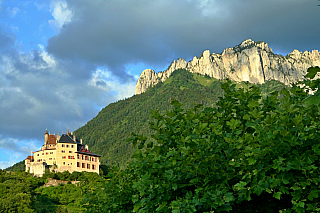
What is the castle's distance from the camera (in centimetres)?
11556

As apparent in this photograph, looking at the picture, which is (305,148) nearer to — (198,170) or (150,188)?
(198,170)

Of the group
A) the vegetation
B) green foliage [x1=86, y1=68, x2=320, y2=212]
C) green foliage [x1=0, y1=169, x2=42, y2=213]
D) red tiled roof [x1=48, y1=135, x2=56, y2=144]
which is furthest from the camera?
red tiled roof [x1=48, y1=135, x2=56, y2=144]

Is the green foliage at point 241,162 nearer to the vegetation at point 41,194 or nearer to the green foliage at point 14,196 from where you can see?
the vegetation at point 41,194

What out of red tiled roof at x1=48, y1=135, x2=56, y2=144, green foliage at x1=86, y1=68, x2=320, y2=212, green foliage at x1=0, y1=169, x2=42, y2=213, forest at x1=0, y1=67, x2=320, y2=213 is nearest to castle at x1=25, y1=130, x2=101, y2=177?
red tiled roof at x1=48, y1=135, x2=56, y2=144

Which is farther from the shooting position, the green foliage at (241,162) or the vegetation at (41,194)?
the vegetation at (41,194)

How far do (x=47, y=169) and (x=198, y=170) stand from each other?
371ft

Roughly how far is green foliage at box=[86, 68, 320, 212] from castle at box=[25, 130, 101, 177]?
11136 centimetres

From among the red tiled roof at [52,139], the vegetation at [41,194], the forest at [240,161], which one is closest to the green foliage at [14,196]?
the vegetation at [41,194]

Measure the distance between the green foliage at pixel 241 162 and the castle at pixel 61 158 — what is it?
4384 inches

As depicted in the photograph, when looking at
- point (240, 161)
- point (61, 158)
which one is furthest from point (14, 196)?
point (240, 161)

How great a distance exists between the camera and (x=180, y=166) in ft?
33.0

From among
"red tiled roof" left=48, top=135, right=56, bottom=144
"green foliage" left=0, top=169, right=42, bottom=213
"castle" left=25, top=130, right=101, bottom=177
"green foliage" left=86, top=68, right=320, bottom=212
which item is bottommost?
"green foliage" left=86, top=68, right=320, bottom=212

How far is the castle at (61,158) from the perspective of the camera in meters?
116

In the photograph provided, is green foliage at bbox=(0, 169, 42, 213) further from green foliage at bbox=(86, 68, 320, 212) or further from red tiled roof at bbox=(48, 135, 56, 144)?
green foliage at bbox=(86, 68, 320, 212)
